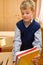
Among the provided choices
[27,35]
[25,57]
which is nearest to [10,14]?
[27,35]

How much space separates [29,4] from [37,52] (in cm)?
36

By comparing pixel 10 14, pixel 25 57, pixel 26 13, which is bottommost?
pixel 25 57

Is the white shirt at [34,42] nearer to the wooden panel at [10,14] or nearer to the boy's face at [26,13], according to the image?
the boy's face at [26,13]

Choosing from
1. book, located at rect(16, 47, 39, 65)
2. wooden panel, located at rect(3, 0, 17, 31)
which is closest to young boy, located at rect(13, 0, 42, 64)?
book, located at rect(16, 47, 39, 65)

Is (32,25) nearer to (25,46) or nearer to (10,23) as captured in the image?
(25,46)

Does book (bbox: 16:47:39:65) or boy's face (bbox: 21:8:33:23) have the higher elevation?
boy's face (bbox: 21:8:33:23)

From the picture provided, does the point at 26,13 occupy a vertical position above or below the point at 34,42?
above

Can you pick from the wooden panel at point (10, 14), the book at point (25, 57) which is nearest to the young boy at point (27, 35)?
the book at point (25, 57)

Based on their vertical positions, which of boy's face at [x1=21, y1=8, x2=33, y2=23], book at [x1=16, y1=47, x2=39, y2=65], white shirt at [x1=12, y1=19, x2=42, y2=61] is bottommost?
book at [x1=16, y1=47, x2=39, y2=65]

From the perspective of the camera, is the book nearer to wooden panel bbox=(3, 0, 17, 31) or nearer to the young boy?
the young boy

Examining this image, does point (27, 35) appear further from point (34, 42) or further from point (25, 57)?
point (25, 57)

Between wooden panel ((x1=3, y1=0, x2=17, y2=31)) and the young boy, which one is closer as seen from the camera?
the young boy

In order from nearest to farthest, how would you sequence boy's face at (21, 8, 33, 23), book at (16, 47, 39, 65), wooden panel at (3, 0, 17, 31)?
book at (16, 47, 39, 65)
boy's face at (21, 8, 33, 23)
wooden panel at (3, 0, 17, 31)

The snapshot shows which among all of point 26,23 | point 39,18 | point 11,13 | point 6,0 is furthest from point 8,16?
→ point 26,23
